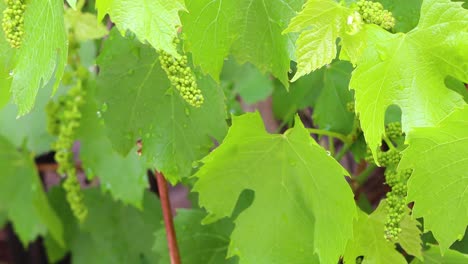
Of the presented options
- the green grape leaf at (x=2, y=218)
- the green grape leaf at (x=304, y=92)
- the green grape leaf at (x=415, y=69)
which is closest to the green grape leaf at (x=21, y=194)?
the green grape leaf at (x=2, y=218)

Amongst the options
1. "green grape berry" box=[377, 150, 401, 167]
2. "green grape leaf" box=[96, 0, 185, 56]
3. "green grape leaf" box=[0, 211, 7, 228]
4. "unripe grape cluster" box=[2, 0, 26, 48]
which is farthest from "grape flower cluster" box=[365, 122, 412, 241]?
"green grape leaf" box=[0, 211, 7, 228]

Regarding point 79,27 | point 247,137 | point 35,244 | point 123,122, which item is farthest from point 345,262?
point 35,244

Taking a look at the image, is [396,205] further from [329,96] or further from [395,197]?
[329,96]

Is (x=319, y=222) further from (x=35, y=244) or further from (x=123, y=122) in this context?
(x=35, y=244)

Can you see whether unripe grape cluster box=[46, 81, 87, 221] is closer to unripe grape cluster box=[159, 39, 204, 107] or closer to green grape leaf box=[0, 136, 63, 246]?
green grape leaf box=[0, 136, 63, 246]

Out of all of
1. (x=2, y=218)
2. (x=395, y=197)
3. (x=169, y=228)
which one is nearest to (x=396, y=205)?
(x=395, y=197)

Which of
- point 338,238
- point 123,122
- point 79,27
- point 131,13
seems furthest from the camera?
point 79,27
